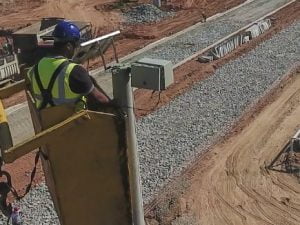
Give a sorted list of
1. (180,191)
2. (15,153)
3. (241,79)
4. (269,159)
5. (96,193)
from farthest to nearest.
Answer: (241,79)
(269,159)
(180,191)
(96,193)
(15,153)

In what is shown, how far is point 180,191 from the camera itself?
9.48 m

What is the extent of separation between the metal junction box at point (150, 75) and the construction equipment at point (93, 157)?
0.33ft

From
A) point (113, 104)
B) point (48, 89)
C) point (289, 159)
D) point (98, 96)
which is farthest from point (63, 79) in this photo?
point (289, 159)

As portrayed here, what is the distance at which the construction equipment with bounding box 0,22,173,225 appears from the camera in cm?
358

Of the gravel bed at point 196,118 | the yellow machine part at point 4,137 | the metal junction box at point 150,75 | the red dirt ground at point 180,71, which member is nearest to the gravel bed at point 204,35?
the red dirt ground at point 180,71

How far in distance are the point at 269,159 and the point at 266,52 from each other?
280 inches

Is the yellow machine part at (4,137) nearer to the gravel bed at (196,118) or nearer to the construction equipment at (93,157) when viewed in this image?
the construction equipment at (93,157)

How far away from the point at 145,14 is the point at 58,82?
19.8 metres

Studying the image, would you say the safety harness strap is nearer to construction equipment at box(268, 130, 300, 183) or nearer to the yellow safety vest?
the yellow safety vest

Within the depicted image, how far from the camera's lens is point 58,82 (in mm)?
3955

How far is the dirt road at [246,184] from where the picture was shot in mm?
8883

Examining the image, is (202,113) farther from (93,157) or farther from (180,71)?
(93,157)

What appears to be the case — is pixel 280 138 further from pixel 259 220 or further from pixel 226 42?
Answer: pixel 226 42

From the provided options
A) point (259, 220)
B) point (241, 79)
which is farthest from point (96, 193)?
point (241, 79)
